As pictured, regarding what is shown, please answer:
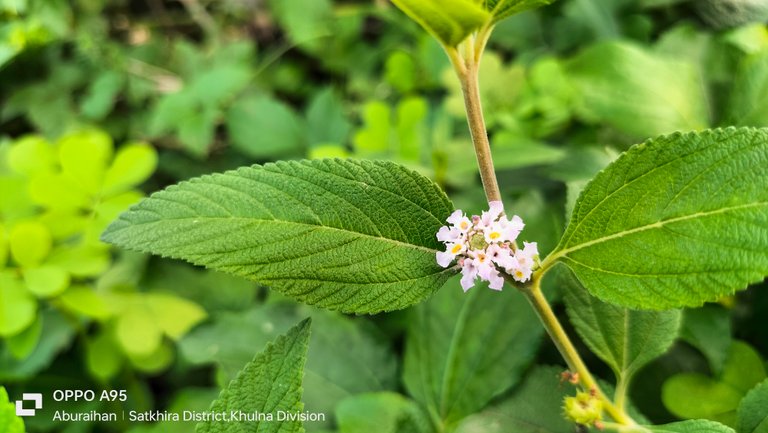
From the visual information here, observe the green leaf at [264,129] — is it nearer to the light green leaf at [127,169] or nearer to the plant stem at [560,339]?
the light green leaf at [127,169]

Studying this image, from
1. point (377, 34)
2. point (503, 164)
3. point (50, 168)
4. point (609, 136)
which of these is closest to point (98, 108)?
point (50, 168)

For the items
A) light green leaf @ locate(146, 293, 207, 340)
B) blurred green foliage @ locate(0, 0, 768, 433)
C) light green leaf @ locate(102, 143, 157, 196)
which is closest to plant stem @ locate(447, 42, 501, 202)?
blurred green foliage @ locate(0, 0, 768, 433)

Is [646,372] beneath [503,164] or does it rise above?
beneath

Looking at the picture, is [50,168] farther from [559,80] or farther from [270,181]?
[559,80]

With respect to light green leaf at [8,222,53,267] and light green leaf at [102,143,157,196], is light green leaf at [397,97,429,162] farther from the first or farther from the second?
light green leaf at [8,222,53,267]

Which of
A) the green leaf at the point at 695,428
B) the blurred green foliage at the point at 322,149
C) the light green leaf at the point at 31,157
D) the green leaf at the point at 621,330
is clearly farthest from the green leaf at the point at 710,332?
the light green leaf at the point at 31,157

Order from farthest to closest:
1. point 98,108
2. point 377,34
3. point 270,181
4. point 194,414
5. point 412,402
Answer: point 377,34
point 98,108
point 194,414
point 412,402
point 270,181
